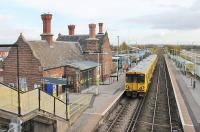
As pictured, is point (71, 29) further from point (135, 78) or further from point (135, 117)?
point (135, 117)

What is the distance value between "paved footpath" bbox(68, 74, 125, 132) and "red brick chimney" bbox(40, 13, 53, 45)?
21.9ft

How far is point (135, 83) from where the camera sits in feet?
93.8

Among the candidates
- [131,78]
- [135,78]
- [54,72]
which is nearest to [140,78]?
[135,78]

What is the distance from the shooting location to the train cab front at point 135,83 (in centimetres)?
2845

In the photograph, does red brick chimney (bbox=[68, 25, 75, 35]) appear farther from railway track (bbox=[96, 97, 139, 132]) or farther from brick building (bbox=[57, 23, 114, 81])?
railway track (bbox=[96, 97, 139, 132])

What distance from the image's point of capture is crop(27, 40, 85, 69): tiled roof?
2664 centimetres

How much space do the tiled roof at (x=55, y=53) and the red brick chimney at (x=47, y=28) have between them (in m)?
0.57

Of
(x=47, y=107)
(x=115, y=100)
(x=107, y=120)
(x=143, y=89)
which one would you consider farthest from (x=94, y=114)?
(x=143, y=89)

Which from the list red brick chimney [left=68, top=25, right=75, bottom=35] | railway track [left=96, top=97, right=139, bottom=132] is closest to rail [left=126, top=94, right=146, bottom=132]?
railway track [left=96, top=97, right=139, bottom=132]

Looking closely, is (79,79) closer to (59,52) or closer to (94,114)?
(59,52)

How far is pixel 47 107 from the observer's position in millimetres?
14242

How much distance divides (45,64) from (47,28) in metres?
4.90

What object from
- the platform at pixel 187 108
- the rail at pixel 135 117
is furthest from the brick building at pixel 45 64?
the platform at pixel 187 108

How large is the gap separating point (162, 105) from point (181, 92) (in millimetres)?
5754
